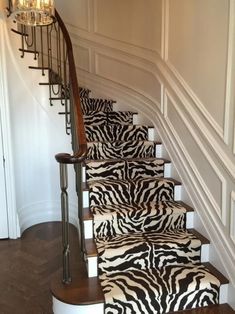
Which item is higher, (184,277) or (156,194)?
(156,194)

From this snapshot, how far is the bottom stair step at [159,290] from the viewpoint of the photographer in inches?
78.2

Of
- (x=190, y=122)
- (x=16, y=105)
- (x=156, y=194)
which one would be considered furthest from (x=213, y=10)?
(x=16, y=105)

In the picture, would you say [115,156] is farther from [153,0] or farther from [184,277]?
[153,0]

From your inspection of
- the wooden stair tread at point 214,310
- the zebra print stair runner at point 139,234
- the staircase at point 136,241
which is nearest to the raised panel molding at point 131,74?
the zebra print stair runner at point 139,234

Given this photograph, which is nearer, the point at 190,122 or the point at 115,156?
the point at 190,122

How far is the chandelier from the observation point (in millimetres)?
2398

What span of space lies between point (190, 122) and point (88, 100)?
5.86 feet

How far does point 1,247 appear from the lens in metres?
3.43

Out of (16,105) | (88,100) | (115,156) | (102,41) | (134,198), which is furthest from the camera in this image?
(102,41)

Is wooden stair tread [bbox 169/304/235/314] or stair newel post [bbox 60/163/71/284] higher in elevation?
stair newel post [bbox 60/163/71/284]

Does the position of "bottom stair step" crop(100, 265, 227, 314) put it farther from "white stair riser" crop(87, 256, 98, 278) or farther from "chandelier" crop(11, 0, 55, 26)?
"chandelier" crop(11, 0, 55, 26)

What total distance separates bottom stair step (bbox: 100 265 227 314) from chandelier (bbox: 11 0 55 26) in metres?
2.05

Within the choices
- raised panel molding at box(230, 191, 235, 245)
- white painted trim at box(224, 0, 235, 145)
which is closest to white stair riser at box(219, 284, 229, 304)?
raised panel molding at box(230, 191, 235, 245)

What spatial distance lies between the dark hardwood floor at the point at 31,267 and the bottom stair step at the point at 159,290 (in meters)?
0.66
